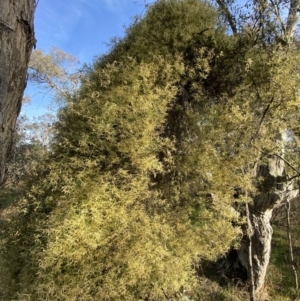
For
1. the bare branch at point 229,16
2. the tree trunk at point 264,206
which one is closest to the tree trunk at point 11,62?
the bare branch at point 229,16

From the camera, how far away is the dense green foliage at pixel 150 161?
155 cm

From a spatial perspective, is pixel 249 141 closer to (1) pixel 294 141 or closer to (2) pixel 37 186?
(1) pixel 294 141

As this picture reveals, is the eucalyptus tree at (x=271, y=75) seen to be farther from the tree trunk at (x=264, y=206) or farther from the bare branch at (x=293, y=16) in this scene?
the tree trunk at (x=264, y=206)

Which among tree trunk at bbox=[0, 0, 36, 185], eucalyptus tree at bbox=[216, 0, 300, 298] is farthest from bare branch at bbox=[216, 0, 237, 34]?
tree trunk at bbox=[0, 0, 36, 185]

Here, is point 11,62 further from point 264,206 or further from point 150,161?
point 264,206

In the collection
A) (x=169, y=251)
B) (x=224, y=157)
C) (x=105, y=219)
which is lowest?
(x=169, y=251)

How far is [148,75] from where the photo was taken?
6.29 ft

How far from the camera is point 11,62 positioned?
90 cm

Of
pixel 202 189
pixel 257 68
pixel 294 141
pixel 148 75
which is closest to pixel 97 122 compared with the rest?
pixel 148 75

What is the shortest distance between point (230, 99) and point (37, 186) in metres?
1.36

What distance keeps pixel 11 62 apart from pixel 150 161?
38.9 inches

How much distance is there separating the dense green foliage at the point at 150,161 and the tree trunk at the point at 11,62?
0.73m

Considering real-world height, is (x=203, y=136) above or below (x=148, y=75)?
below

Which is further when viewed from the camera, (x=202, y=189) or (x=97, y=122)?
(x=202, y=189)
